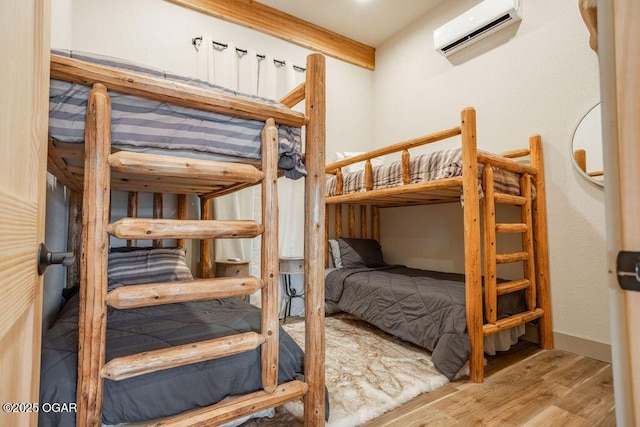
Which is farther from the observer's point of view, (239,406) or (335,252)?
(335,252)

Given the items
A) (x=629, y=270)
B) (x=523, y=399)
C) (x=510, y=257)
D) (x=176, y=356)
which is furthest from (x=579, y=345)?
(x=176, y=356)

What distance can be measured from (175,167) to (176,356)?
1.98ft

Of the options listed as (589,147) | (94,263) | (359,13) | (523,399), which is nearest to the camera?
(94,263)

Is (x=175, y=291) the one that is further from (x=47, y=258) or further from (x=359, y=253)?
(x=359, y=253)

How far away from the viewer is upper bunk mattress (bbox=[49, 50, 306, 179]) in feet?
3.07

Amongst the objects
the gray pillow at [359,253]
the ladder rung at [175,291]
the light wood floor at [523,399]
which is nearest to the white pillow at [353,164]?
the gray pillow at [359,253]

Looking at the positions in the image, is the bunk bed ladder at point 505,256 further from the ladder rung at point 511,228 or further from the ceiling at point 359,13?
the ceiling at point 359,13

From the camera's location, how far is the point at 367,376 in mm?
1787

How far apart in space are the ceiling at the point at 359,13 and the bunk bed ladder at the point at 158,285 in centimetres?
275

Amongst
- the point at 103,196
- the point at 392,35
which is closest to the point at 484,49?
the point at 392,35

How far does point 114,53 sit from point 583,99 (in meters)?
3.59

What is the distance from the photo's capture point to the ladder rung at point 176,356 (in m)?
0.90

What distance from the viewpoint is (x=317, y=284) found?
128 cm

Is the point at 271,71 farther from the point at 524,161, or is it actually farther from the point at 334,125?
the point at 524,161
